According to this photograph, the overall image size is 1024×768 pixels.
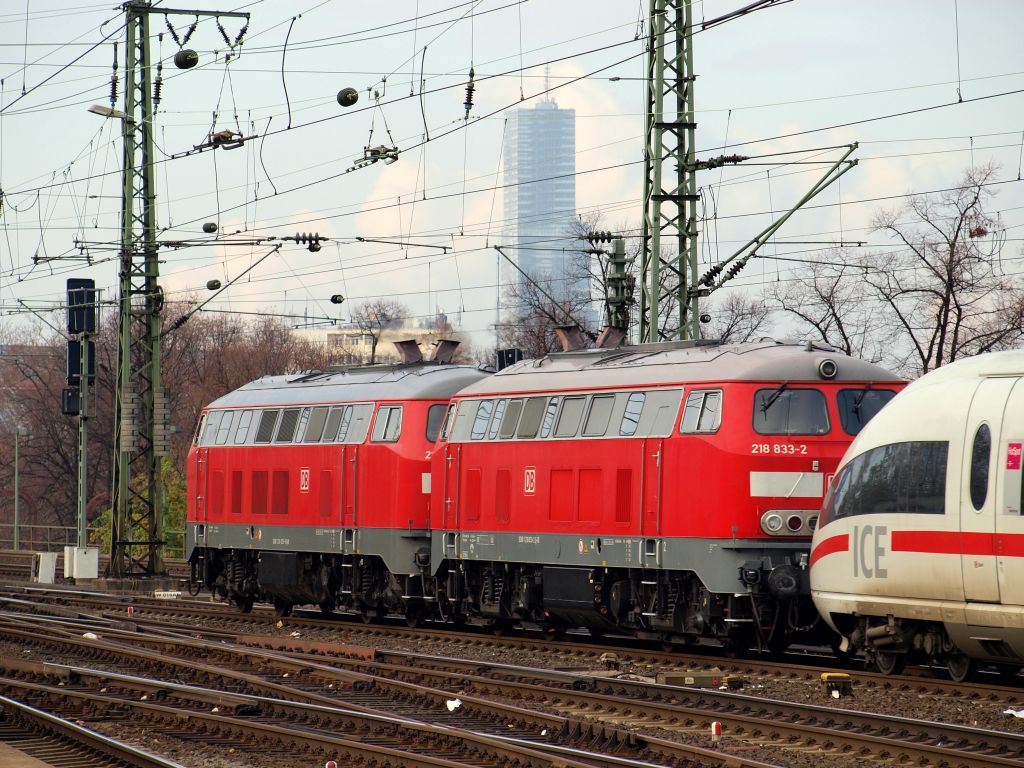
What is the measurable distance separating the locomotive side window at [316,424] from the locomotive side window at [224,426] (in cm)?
307

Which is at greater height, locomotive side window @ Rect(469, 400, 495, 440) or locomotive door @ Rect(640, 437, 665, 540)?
locomotive side window @ Rect(469, 400, 495, 440)

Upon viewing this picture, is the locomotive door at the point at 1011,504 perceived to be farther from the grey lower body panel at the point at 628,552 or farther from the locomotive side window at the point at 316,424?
the locomotive side window at the point at 316,424

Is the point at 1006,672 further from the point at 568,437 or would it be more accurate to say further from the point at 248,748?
the point at 248,748

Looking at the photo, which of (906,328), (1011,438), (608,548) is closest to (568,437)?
(608,548)

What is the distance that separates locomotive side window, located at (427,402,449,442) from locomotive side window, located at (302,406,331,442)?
97.8 inches

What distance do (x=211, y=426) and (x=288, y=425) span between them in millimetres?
3419

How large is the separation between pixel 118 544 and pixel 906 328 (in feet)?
74.0

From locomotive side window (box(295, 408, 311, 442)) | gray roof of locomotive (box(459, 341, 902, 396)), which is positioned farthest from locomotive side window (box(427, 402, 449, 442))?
locomotive side window (box(295, 408, 311, 442))

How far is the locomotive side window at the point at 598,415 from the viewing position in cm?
2141

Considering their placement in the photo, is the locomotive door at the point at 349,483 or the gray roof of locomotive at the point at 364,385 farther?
the locomotive door at the point at 349,483

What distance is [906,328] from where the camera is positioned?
45062 mm

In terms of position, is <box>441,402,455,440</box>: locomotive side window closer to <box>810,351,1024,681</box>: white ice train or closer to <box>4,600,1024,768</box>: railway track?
<box>4,600,1024,768</box>: railway track

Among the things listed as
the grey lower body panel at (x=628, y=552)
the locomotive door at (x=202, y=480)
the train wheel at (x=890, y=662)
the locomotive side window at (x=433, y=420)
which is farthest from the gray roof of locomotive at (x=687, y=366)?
the locomotive door at (x=202, y=480)

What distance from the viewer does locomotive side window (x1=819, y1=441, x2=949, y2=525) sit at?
1576 cm
